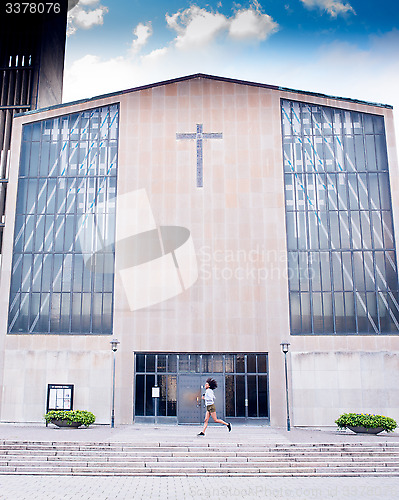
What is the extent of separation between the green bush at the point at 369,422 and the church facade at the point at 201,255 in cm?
312

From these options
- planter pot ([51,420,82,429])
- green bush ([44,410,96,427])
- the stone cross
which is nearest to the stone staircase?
green bush ([44,410,96,427])

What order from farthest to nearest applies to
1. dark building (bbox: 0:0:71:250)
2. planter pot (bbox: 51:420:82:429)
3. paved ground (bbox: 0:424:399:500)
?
1. dark building (bbox: 0:0:71:250)
2. planter pot (bbox: 51:420:82:429)
3. paved ground (bbox: 0:424:399:500)

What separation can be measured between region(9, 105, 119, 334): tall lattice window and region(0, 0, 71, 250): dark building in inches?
500

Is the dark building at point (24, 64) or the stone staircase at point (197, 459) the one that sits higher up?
the dark building at point (24, 64)

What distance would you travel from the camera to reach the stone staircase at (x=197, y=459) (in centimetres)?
1723

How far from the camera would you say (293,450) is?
18.8 m

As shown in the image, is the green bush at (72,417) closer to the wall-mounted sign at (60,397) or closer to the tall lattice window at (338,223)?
the wall-mounted sign at (60,397)

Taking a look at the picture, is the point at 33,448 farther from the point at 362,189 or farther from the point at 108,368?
the point at 362,189

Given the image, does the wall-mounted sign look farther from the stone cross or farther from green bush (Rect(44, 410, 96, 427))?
the stone cross

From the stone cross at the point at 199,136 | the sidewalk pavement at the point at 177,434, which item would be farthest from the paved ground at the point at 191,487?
the stone cross at the point at 199,136

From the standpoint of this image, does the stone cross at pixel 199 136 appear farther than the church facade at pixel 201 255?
Yes

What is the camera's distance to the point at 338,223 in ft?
93.4

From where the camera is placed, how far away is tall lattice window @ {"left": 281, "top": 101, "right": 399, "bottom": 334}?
1081 inches

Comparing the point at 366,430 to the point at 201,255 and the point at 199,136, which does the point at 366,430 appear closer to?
the point at 201,255
